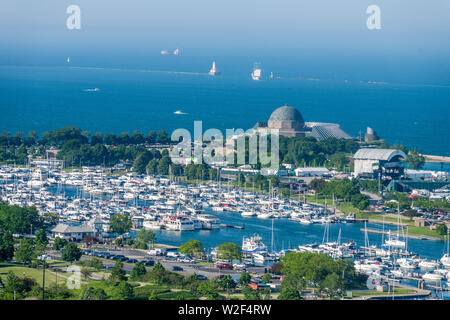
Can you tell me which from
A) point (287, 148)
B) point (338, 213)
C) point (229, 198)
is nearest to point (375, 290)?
point (338, 213)

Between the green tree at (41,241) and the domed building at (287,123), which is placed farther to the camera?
the domed building at (287,123)

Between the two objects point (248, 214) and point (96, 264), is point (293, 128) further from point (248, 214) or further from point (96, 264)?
point (96, 264)

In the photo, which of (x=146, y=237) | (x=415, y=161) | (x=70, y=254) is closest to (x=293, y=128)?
(x=415, y=161)

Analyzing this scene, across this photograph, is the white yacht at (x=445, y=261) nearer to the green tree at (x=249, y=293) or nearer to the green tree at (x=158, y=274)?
the green tree at (x=249, y=293)

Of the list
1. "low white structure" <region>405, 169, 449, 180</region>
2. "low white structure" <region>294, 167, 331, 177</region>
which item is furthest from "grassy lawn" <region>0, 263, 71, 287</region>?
"low white structure" <region>405, 169, 449, 180</region>

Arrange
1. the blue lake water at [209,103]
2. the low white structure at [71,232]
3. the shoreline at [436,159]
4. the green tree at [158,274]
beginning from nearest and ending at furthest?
the green tree at [158,274], the low white structure at [71,232], the shoreline at [436,159], the blue lake water at [209,103]

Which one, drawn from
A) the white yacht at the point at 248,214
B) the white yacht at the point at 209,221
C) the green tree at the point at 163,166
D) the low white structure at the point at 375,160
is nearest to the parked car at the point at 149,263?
the white yacht at the point at 209,221
